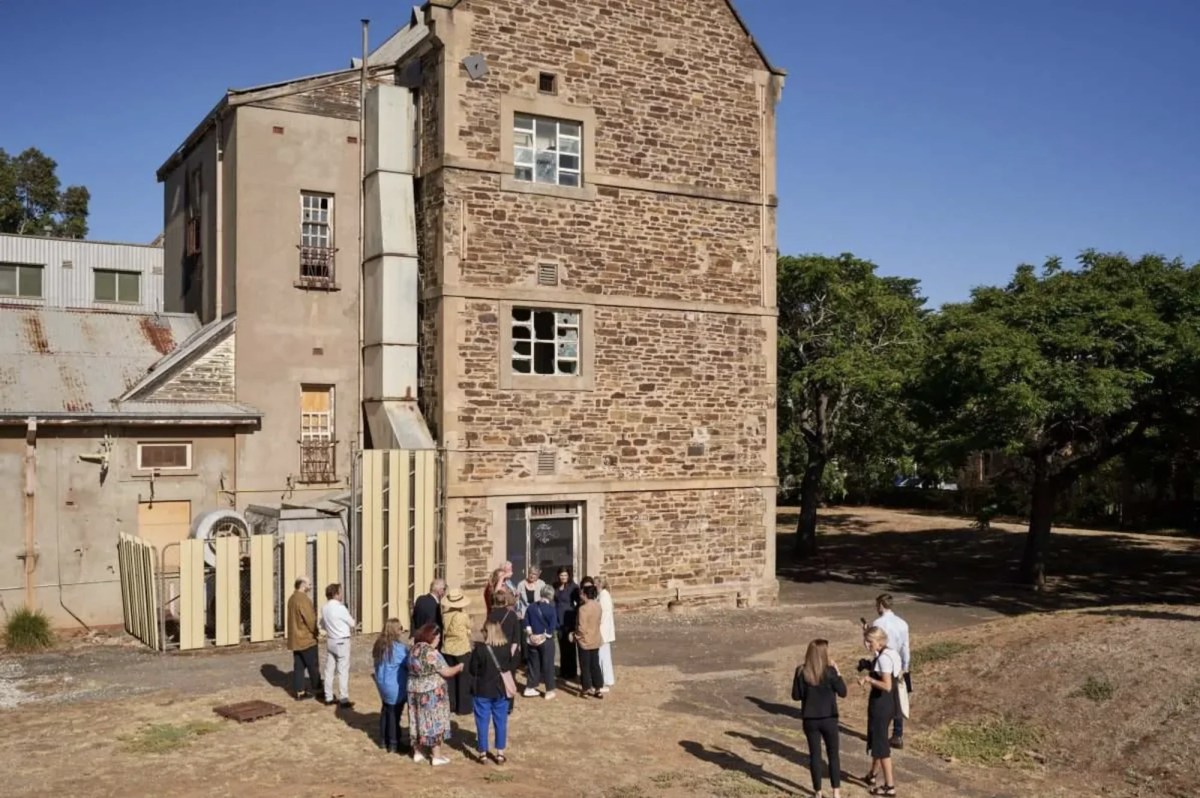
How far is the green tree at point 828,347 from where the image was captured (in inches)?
1204

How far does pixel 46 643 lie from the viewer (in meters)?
17.0

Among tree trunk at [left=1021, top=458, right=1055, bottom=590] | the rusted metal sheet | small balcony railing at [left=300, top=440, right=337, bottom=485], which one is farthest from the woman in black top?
tree trunk at [left=1021, top=458, right=1055, bottom=590]

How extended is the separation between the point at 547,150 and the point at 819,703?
42.1 ft

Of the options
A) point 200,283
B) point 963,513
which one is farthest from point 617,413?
point 963,513

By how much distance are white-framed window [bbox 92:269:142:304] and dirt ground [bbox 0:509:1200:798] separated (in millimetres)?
14876

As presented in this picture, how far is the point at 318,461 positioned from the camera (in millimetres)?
20062

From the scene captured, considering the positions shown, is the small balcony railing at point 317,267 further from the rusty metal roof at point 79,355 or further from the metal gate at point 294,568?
the metal gate at point 294,568

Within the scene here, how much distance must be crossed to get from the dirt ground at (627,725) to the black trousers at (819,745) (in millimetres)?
577

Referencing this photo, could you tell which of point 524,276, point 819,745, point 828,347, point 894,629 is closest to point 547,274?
point 524,276

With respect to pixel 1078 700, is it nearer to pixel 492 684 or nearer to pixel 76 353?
pixel 492 684

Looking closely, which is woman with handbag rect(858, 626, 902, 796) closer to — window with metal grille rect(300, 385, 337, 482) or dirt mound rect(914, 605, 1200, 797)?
dirt mound rect(914, 605, 1200, 797)

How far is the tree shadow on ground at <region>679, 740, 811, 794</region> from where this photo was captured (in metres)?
10.9

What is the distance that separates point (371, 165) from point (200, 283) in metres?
4.27

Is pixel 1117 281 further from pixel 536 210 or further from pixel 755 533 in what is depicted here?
pixel 536 210
